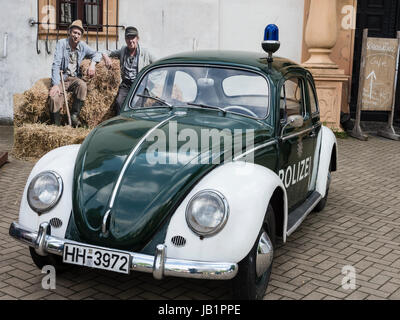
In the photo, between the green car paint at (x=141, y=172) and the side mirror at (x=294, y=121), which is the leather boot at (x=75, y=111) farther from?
the side mirror at (x=294, y=121)

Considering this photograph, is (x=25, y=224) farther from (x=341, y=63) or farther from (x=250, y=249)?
(x=341, y=63)

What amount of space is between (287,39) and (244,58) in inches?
275

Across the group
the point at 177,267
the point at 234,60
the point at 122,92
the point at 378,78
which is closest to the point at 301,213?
the point at 234,60

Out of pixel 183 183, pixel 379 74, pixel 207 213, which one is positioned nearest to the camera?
pixel 207 213

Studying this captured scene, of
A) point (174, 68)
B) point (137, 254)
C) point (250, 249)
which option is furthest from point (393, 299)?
point (174, 68)

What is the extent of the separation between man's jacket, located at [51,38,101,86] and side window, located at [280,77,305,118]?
4522 millimetres

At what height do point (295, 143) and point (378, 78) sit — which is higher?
point (378, 78)

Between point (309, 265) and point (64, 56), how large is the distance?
18.6 ft

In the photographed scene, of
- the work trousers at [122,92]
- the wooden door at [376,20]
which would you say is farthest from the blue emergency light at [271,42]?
the wooden door at [376,20]

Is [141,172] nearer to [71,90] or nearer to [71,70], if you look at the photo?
[71,90]

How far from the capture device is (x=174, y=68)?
4.70 meters

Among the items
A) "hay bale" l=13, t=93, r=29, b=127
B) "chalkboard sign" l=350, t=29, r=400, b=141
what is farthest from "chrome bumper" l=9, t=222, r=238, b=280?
"chalkboard sign" l=350, t=29, r=400, b=141

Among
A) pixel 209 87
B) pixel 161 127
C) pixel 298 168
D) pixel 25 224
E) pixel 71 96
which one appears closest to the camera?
pixel 25 224

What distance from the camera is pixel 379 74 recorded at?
36.0 feet
